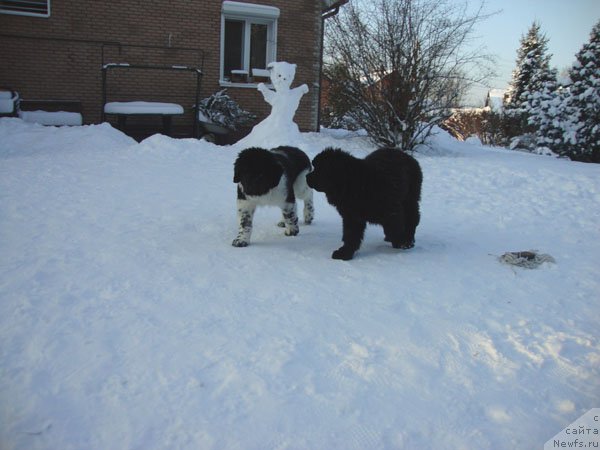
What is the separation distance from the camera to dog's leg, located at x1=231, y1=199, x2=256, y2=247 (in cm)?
462

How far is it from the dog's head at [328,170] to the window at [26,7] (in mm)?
10649

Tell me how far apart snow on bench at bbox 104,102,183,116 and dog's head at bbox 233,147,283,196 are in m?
8.14

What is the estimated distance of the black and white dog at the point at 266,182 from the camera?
4391mm

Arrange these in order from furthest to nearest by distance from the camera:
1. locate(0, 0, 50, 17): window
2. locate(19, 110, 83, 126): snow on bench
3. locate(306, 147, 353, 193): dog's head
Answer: locate(0, 0, 50, 17): window
locate(19, 110, 83, 126): snow on bench
locate(306, 147, 353, 193): dog's head

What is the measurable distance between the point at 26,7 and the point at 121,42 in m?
2.21

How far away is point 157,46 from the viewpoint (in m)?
12.5

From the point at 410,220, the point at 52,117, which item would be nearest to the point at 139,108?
the point at 52,117

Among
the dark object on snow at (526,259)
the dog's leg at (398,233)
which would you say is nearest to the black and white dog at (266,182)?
the dog's leg at (398,233)

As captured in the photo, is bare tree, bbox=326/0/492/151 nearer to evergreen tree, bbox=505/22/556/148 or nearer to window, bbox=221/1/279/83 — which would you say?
window, bbox=221/1/279/83

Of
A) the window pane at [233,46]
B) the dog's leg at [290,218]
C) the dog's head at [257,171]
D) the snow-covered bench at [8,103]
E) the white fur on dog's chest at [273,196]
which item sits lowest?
the dog's leg at [290,218]

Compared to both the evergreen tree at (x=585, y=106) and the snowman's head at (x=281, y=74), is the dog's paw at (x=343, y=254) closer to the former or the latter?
the snowman's head at (x=281, y=74)

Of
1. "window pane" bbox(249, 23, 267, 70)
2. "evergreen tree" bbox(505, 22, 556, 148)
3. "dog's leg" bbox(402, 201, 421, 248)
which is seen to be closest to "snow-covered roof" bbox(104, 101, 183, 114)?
"window pane" bbox(249, 23, 267, 70)

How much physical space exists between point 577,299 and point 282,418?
8.36 feet

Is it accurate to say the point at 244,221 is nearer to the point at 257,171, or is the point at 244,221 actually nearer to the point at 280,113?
the point at 257,171
